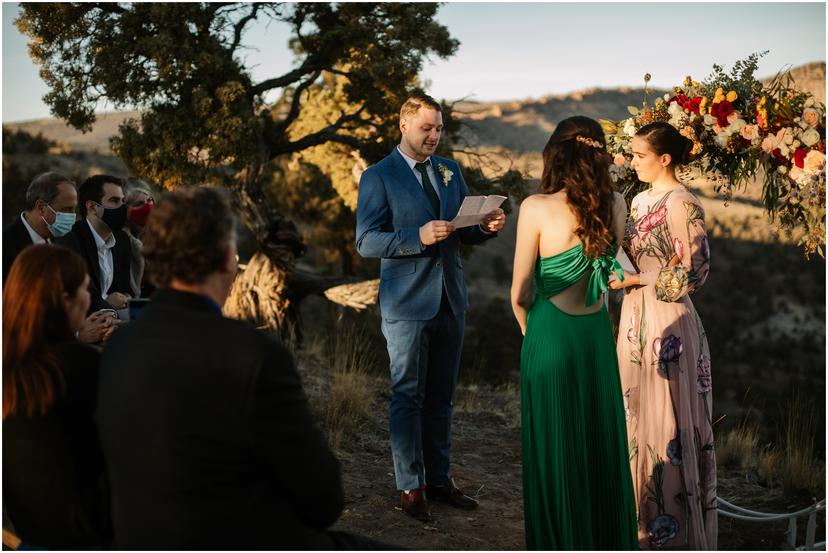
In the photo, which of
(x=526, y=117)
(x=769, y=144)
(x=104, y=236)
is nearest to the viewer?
(x=769, y=144)

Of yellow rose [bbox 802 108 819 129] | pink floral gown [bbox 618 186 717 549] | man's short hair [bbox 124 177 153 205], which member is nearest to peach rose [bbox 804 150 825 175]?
yellow rose [bbox 802 108 819 129]

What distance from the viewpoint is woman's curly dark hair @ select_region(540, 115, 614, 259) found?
359cm

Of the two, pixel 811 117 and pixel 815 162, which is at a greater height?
pixel 811 117

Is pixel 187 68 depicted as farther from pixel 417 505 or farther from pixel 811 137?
pixel 811 137

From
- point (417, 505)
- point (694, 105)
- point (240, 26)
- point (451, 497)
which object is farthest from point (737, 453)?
point (240, 26)

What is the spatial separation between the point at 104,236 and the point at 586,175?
3.02 metres

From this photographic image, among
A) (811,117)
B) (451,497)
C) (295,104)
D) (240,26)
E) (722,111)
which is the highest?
(240,26)

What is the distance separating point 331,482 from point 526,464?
64.7 inches

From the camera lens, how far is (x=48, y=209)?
442 cm

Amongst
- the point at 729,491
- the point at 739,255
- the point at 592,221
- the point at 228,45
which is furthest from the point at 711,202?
the point at 592,221

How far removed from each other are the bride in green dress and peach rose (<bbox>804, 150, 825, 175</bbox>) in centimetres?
98

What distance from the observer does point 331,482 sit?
7.73ft

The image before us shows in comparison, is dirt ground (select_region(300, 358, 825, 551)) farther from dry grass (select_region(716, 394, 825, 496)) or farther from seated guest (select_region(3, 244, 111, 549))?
seated guest (select_region(3, 244, 111, 549))

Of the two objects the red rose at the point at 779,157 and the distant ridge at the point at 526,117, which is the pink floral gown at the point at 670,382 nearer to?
the red rose at the point at 779,157
